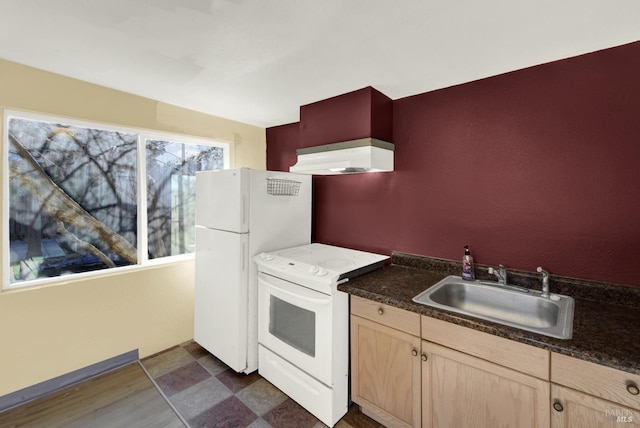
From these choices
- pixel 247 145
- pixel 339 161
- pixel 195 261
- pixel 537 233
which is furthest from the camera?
pixel 247 145

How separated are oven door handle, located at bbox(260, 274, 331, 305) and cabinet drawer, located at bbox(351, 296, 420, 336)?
0.19m

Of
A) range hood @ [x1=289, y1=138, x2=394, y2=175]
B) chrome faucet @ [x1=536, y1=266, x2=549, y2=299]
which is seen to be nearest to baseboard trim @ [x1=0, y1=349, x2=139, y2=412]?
range hood @ [x1=289, y1=138, x2=394, y2=175]

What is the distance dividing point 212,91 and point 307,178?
3.45ft

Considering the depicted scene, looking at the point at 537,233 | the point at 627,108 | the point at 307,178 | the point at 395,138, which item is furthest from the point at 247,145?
the point at 627,108

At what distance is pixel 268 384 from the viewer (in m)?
2.10

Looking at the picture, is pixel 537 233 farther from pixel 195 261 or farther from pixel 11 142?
pixel 11 142

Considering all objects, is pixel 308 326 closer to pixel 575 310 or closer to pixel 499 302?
pixel 499 302

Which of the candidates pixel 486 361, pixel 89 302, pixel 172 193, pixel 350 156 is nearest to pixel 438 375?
pixel 486 361

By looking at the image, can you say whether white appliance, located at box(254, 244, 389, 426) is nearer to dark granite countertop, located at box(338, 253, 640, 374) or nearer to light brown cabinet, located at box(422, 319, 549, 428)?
dark granite countertop, located at box(338, 253, 640, 374)

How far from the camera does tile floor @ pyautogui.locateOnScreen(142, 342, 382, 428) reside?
5.71ft

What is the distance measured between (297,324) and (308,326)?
0.37ft

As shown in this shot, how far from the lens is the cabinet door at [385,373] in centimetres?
149

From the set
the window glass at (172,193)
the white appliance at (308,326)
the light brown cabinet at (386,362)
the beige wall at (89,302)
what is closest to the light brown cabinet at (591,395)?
the light brown cabinet at (386,362)

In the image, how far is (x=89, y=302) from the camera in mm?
2092
